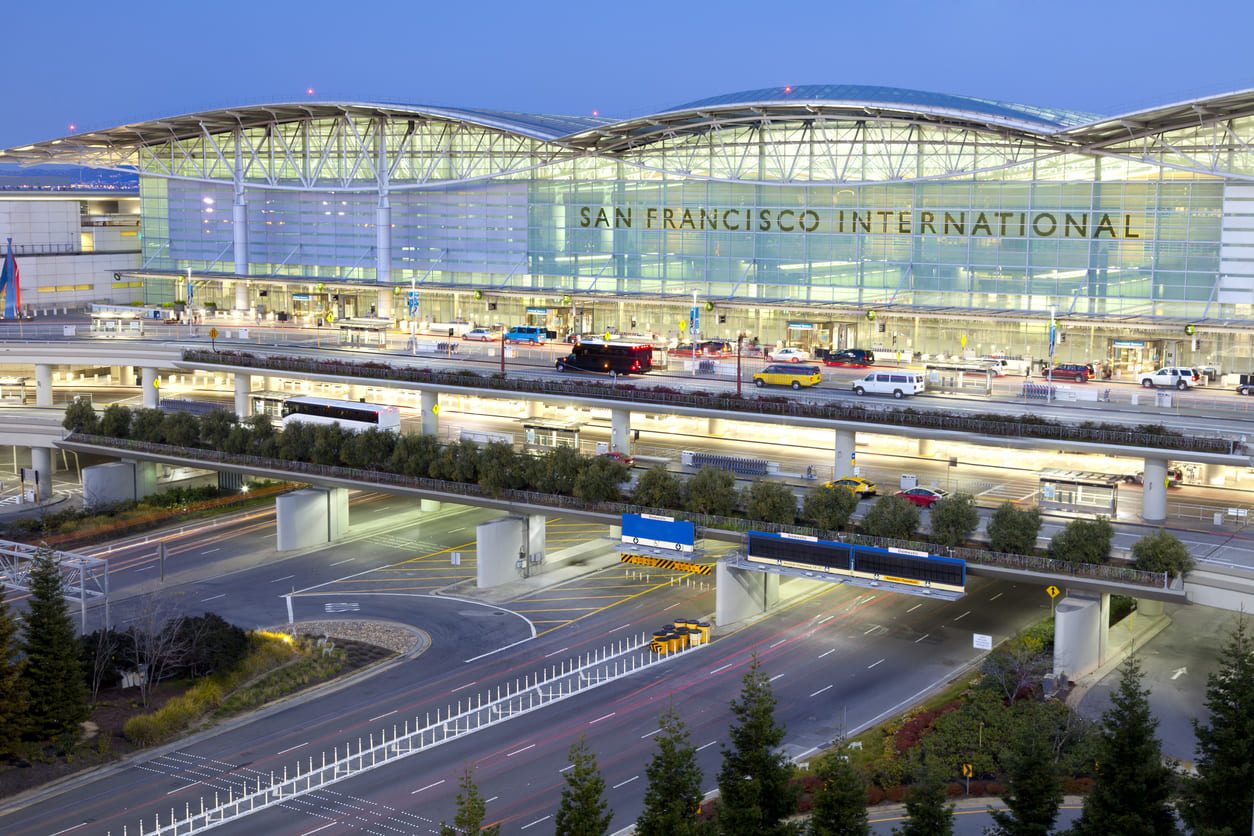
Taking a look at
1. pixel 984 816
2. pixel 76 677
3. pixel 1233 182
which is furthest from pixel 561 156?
pixel 984 816

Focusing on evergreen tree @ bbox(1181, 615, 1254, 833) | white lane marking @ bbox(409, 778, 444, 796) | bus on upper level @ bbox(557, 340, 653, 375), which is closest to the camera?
evergreen tree @ bbox(1181, 615, 1254, 833)

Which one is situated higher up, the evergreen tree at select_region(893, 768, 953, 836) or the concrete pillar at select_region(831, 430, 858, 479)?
the concrete pillar at select_region(831, 430, 858, 479)

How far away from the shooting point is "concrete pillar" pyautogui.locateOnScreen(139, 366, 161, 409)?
260 feet

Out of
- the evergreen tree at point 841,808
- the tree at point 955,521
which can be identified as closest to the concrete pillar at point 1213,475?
the tree at point 955,521

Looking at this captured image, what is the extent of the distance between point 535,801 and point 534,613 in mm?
16462

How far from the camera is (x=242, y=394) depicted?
77.8m

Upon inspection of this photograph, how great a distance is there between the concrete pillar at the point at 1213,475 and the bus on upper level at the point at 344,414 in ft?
117

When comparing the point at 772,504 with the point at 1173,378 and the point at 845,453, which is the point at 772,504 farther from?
the point at 1173,378

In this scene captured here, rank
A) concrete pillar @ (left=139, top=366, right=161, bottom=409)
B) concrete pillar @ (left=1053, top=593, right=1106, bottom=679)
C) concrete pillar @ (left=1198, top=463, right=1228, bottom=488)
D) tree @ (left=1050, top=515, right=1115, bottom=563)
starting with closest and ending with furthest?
concrete pillar @ (left=1053, top=593, right=1106, bottom=679), tree @ (left=1050, top=515, right=1115, bottom=563), concrete pillar @ (left=1198, top=463, right=1228, bottom=488), concrete pillar @ (left=139, top=366, right=161, bottom=409)

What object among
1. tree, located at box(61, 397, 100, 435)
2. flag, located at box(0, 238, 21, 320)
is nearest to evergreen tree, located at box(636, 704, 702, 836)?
tree, located at box(61, 397, 100, 435)

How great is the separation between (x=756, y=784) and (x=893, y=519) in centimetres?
1953

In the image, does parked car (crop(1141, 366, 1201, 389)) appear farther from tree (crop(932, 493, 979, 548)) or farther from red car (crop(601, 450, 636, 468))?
red car (crop(601, 450, 636, 468))

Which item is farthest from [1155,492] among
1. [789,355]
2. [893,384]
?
[789,355]

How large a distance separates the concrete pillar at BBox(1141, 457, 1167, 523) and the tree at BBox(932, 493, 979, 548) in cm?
801
